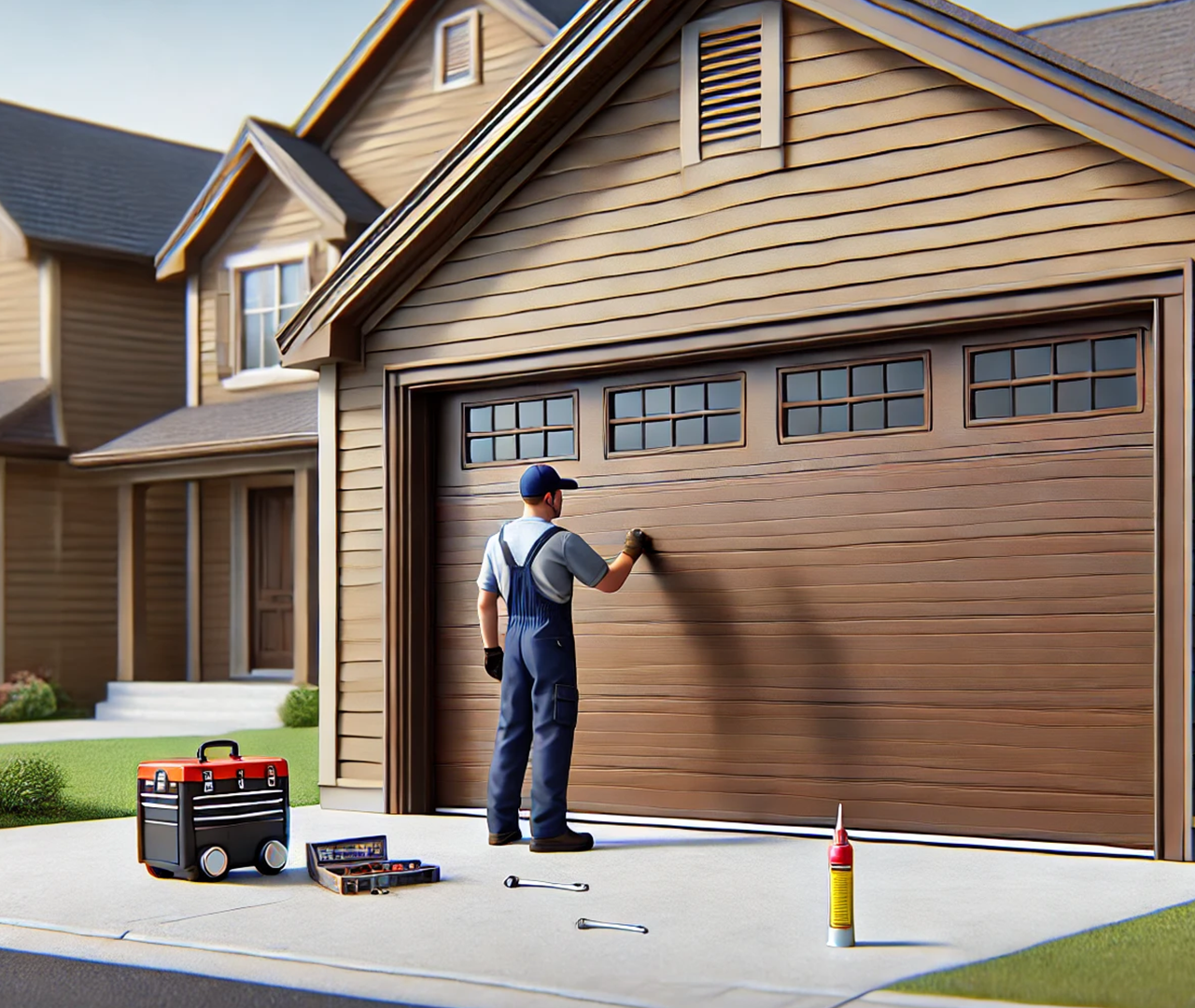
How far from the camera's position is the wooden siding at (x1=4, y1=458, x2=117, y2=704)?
20.9 metres

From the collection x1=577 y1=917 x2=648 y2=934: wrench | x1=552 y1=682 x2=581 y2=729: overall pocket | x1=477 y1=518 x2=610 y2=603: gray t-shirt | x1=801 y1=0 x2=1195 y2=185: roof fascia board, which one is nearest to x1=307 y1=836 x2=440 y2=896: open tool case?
x1=552 y1=682 x2=581 y2=729: overall pocket

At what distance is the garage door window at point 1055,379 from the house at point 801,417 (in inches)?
0.7

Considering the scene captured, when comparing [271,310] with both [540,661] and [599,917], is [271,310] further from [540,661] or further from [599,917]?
[599,917]

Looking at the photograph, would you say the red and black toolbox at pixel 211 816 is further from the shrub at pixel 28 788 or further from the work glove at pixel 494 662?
the shrub at pixel 28 788

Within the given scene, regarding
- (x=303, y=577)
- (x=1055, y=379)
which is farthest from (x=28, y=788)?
(x=303, y=577)

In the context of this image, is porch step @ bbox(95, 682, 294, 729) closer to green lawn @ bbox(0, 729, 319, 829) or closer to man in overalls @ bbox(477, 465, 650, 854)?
green lawn @ bbox(0, 729, 319, 829)

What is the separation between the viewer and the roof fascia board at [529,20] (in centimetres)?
1882

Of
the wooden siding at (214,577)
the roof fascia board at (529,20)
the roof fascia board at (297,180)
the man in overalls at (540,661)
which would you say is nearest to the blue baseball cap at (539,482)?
the man in overalls at (540,661)

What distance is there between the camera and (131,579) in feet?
66.6

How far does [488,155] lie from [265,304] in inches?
457

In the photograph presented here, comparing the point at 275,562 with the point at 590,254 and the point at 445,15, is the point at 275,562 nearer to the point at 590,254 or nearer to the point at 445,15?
the point at 445,15

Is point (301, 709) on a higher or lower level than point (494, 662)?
lower

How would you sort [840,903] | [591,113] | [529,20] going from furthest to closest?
[529,20] → [591,113] → [840,903]

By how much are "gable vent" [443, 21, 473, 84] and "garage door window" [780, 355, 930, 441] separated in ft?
38.6
